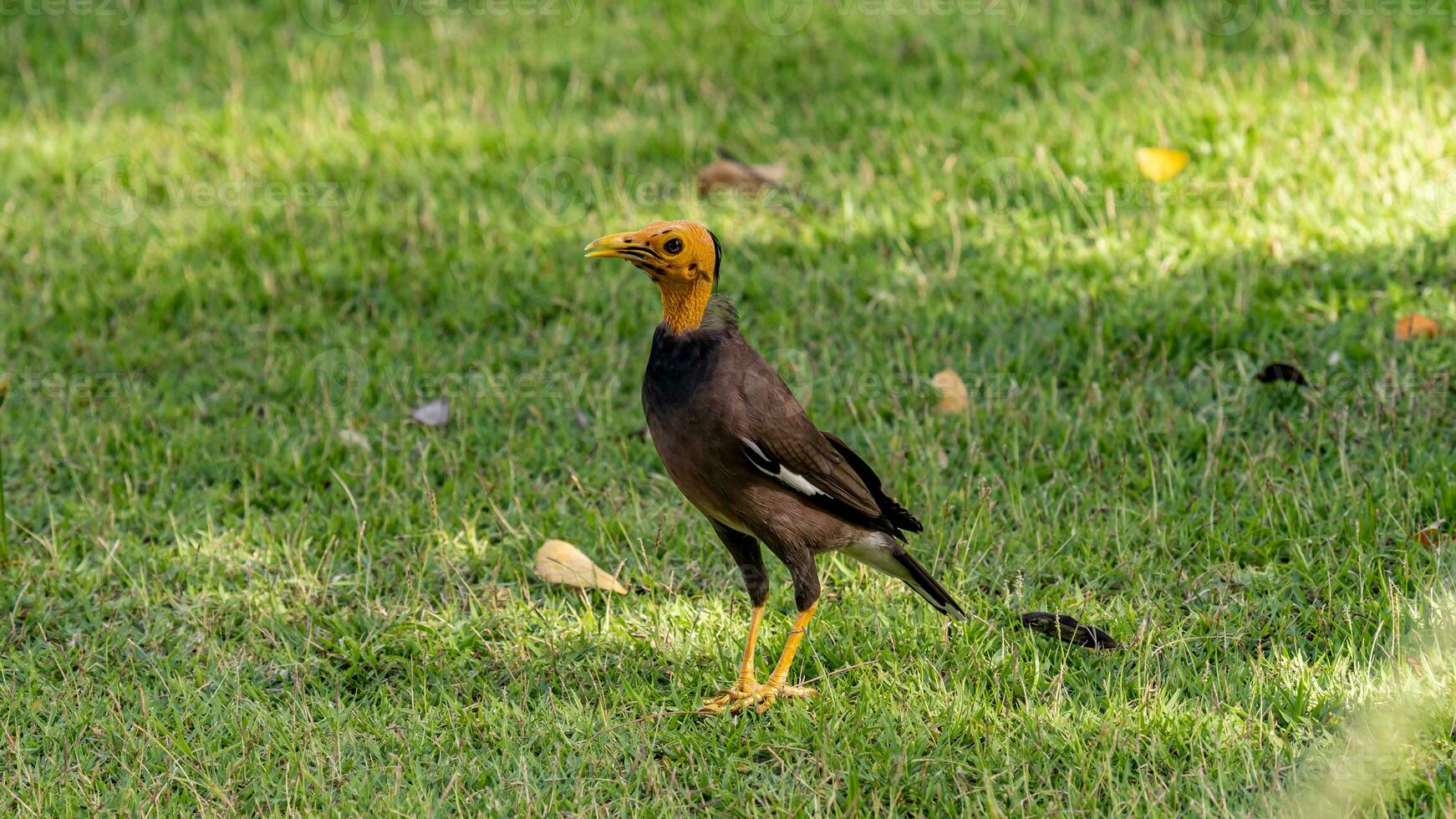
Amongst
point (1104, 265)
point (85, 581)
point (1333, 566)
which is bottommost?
point (85, 581)

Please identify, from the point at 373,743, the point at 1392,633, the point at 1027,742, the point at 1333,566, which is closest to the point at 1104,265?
the point at 1333,566

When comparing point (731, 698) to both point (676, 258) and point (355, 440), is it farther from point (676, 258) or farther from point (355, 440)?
point (355, 440)

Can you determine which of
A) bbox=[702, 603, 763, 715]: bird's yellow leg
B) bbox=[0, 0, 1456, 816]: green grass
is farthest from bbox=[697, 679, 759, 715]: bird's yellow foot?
bbox=[0, 0, 1456, 816]: green grass

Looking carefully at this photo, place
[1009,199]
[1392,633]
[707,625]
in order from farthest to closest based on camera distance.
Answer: [1009,199] → [707,625] → [1392,633]

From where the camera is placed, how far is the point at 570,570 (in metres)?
4.50

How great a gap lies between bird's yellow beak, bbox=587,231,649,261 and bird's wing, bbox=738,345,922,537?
1.24ft

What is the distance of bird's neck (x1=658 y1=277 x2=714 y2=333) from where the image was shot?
3701 mm

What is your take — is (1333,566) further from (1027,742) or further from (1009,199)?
(1009,199)

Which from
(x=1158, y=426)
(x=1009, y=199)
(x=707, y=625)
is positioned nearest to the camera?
(x=707, y=625)

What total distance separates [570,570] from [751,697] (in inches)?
35.8

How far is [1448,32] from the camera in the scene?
734 cm

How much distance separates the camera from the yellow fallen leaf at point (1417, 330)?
5.39 metres

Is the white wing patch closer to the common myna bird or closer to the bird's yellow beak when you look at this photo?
the common myna bird

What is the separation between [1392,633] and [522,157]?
475 centimetres
